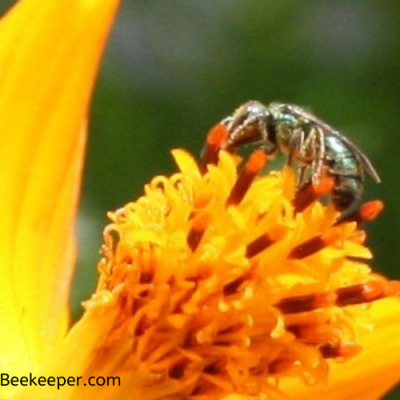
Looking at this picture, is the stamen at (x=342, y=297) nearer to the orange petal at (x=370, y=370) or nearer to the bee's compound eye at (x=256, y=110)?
the orange petal at (x=370, y=370)

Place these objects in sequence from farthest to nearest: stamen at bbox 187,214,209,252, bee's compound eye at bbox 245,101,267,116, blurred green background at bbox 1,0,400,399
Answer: blurred green background at bbox 1,0,400,399, bee's compound eye at bbox 245,101,267,116, stamen at bbox 187,214,209,252

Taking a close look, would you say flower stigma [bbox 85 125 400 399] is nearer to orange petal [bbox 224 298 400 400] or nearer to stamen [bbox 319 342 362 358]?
stamen [bbox 319 342 362 358]

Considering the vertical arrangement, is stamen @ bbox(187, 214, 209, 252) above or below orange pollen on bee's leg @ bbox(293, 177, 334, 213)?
below

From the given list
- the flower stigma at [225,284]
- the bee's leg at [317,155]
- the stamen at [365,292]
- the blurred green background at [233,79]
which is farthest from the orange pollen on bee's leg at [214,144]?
the blurred green background at [233,79]

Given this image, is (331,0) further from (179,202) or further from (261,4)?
(179,202)

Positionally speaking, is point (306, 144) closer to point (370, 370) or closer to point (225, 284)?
point (225, 284)

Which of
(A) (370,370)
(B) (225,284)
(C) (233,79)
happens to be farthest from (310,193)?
(C) (233,79)

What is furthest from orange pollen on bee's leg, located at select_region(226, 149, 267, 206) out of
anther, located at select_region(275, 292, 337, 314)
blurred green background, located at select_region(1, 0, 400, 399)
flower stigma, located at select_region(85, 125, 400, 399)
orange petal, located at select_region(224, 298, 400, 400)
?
blurred green background, located at select_region(1, 0, 400, 399)
